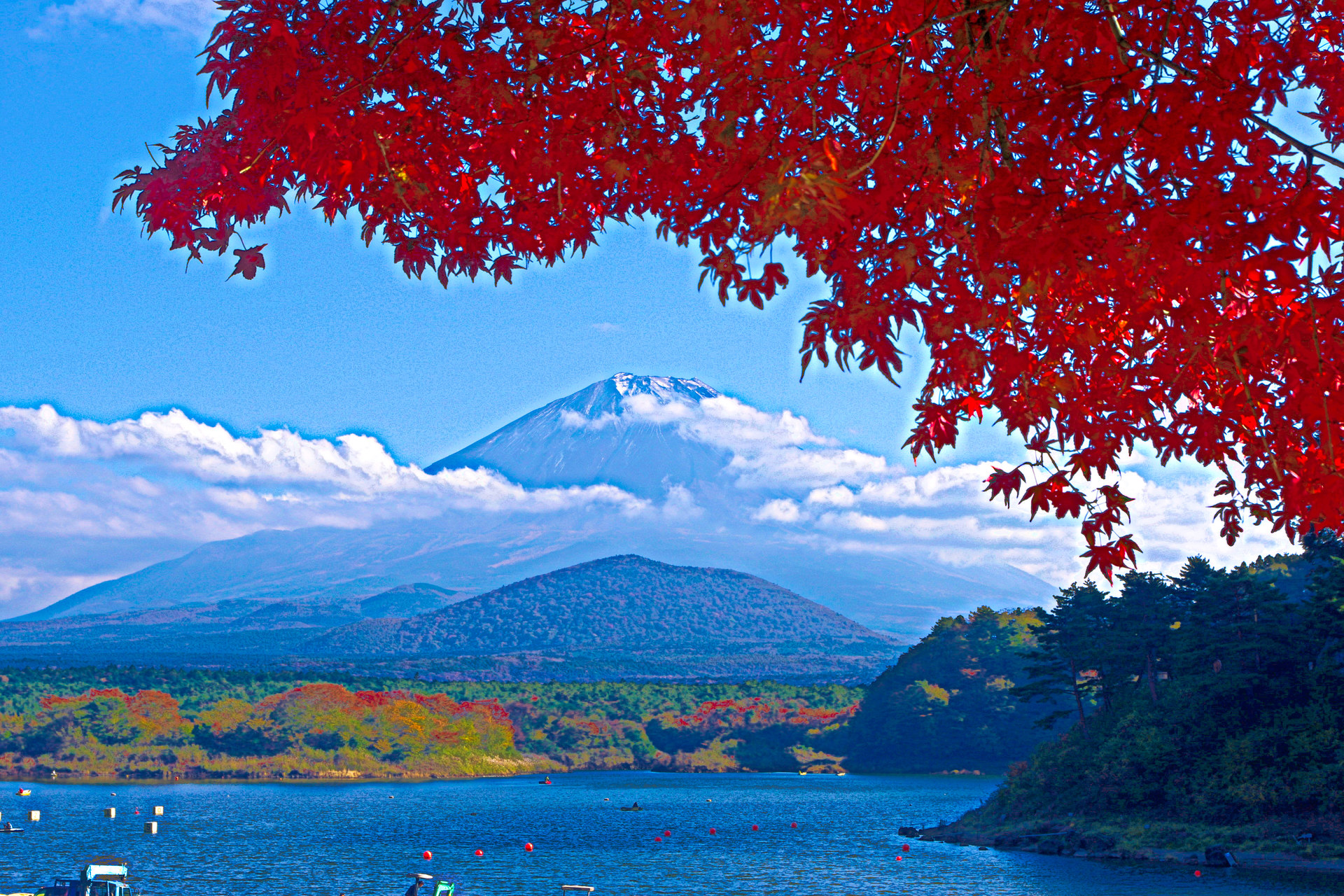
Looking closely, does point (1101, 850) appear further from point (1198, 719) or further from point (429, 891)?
point (429, 891)

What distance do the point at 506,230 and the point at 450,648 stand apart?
188476 millimetres

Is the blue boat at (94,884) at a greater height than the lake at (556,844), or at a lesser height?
greater

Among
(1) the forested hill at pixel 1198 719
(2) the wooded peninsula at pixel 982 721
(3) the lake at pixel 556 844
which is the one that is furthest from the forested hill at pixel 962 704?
(1) the forested hill at pixel 1198 719

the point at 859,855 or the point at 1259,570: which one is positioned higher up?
the point at 1259,570

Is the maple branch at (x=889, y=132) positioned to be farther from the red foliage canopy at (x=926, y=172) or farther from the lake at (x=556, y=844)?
the lake at (x=556, y=844)

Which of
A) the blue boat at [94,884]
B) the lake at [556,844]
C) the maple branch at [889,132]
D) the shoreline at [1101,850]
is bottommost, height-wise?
the lake at [556,844]

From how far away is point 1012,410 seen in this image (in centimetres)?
518

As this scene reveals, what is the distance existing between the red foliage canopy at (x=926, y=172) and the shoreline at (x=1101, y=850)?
29.8 m

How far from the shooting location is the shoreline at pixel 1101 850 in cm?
3039

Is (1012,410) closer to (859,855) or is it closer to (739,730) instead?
(859,855)

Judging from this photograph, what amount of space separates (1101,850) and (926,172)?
121 ft

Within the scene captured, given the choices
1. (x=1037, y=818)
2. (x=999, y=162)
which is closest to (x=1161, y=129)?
(x=999, y=162)

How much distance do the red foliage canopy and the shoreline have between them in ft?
97.8

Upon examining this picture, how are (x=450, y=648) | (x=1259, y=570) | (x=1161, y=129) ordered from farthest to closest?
(x=450, y=648)
(x=1259, y=570)
(x=1161, y=129)
